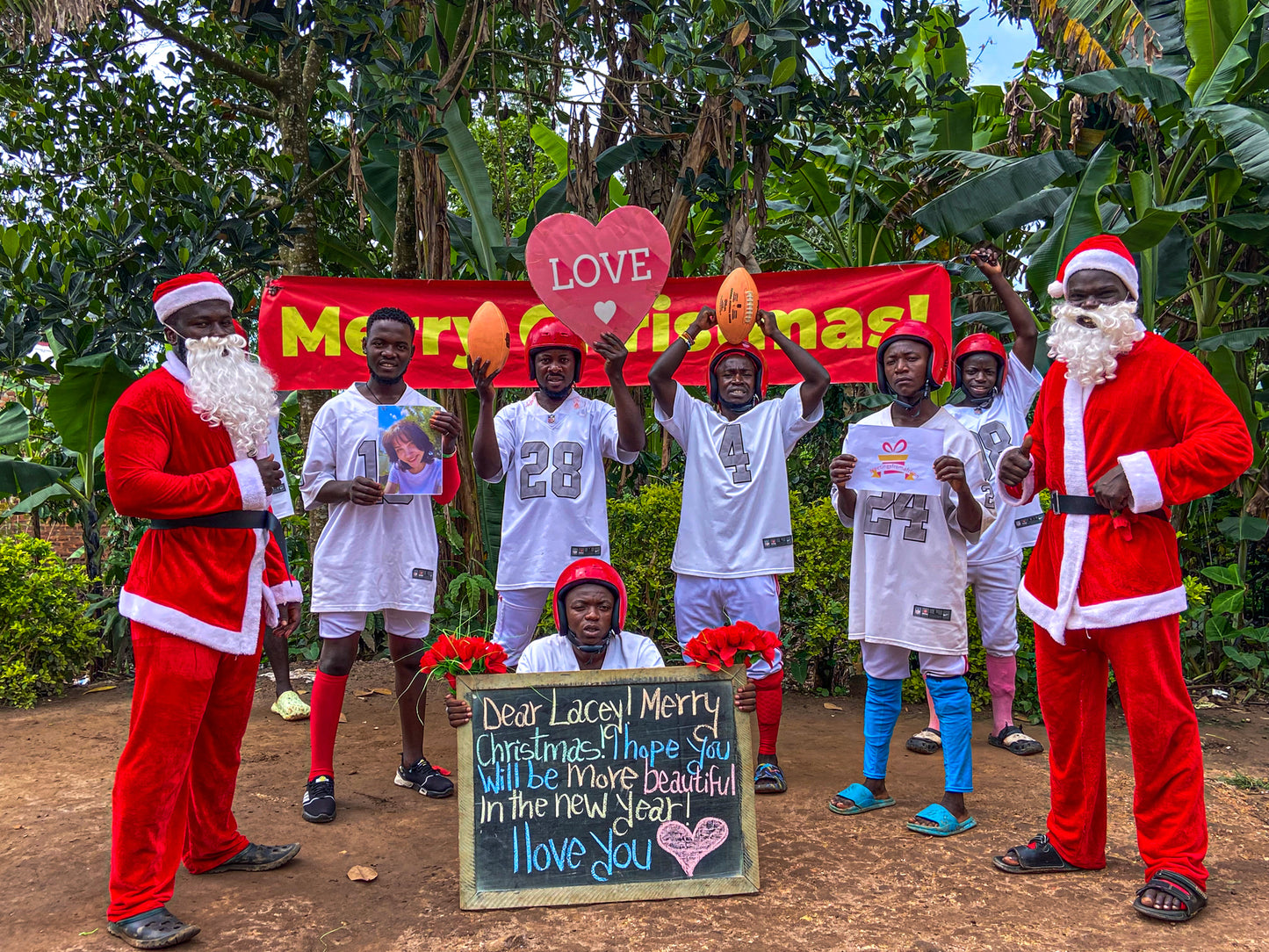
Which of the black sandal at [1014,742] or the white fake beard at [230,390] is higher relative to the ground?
the white fake beard at [230,390]

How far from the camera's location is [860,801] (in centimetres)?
438

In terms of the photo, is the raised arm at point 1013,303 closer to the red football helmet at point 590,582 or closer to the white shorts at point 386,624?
the red football helmet at point 590,582

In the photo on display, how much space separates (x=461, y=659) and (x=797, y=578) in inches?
136

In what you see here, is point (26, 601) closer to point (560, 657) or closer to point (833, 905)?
point (560, 657)

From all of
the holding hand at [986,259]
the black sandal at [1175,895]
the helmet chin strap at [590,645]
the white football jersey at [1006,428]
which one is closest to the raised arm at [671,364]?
the holding hand at [986,259]

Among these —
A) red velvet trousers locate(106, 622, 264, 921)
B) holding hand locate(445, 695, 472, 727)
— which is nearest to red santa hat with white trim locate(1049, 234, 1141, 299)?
holding hand locate(445, 695, 472, 727)

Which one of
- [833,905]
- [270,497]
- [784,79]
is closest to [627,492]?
[784,79]

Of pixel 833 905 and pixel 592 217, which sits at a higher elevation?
pixel 592 217

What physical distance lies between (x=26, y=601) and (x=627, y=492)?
406cm

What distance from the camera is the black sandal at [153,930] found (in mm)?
3148

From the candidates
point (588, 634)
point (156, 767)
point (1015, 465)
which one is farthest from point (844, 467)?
point (156, 767)

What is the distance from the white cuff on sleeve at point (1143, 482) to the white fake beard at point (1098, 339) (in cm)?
35

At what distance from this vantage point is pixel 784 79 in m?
5.30

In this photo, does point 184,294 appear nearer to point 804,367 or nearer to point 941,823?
point 804,367
